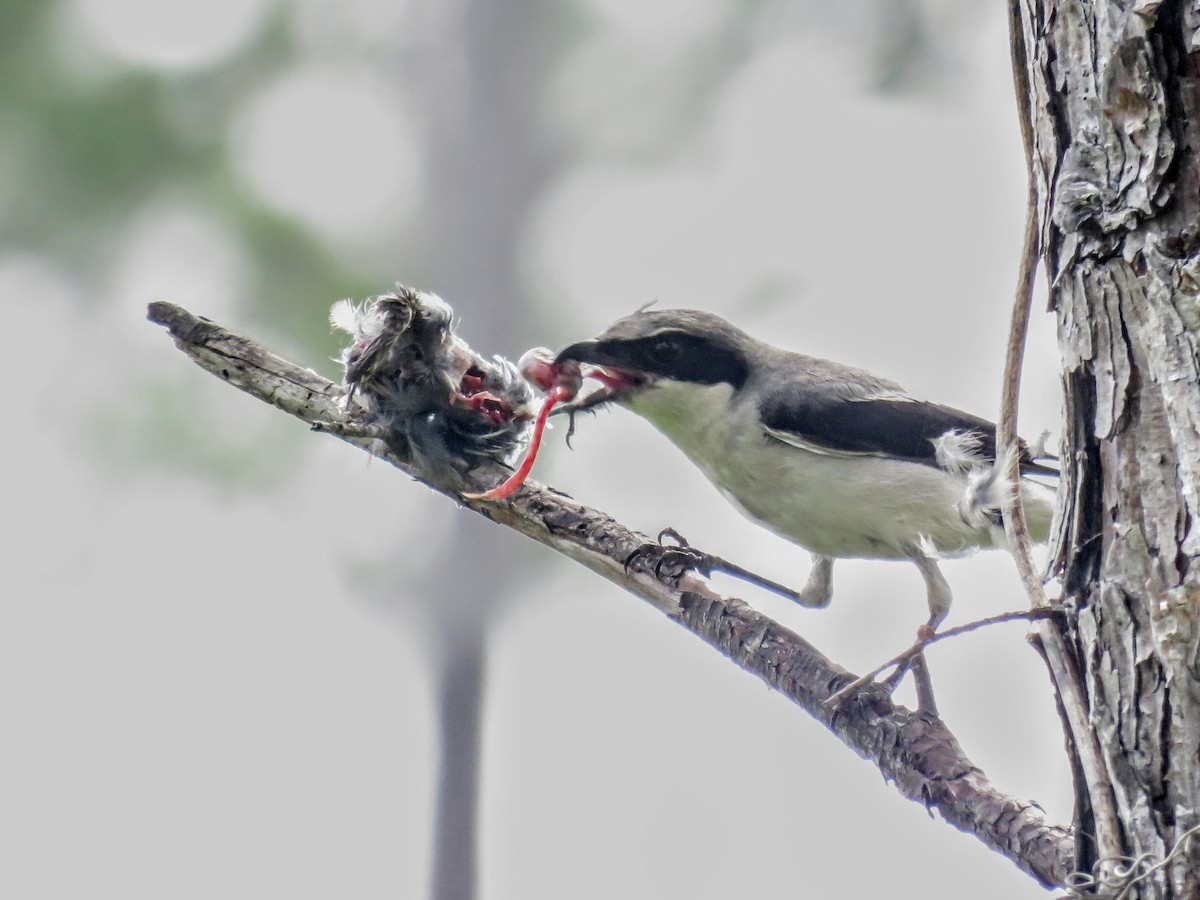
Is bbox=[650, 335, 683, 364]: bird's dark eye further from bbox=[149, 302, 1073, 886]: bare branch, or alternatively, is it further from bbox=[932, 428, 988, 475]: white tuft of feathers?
bbox=[932, 428, 988, 475]: white tuft of feathers

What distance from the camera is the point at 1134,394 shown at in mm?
2072

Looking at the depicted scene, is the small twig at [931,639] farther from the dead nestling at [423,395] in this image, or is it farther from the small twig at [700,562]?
the dead nestling at [423,395]

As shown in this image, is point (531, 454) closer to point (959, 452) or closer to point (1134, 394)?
point (959, 452)

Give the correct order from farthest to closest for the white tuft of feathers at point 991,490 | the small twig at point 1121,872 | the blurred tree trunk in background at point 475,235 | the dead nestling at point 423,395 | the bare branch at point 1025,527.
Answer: the blurred tree trunk in background at point 475,235, the dead nestling at point 423,395, the white tuft of feathers at point 991,490, the bare branch at point 1025,527, the small twig at point 1121,872

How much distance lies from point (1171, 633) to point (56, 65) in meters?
9.15

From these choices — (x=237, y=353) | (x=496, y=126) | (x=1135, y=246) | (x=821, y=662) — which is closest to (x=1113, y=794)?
(x=1135, y=246)

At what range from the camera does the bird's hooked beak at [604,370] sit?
441cm

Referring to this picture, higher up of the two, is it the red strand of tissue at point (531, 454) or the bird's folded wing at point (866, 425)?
the bird's folded wing at point (866, 425)

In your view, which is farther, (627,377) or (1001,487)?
(627,377)

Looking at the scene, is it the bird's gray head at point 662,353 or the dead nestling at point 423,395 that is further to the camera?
the bird's gray head at point 662,353

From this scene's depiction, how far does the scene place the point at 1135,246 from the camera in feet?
6.81

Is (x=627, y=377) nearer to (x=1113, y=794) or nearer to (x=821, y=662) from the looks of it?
(x=821, y=662)

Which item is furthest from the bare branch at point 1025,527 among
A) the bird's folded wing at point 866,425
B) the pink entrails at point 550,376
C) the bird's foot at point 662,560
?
the bird's folded wing at point 866,425

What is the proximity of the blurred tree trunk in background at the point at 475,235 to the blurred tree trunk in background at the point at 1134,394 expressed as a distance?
4758 millimetres
